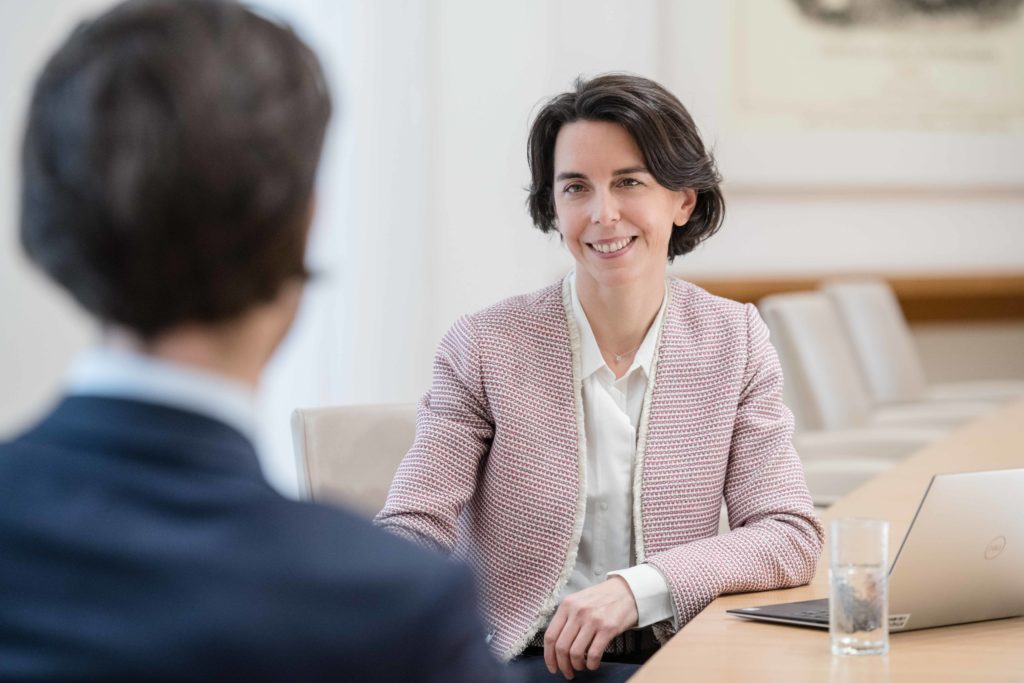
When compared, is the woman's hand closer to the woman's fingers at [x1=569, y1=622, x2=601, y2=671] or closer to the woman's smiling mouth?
the woman's fingers at [x1=569, y1=622, x2=601, y2=671]

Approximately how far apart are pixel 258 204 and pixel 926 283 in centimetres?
538

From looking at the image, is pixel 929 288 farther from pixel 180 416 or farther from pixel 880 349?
pixel 180 416

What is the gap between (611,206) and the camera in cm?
188

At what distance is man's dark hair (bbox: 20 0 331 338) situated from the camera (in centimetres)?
65

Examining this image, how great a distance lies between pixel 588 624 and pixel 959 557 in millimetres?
436

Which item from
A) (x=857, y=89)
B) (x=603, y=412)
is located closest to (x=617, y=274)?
(x=603, y=412)

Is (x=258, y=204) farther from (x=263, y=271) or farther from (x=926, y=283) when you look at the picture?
(x=926, y=283)

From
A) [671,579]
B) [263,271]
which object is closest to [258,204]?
[263,271]

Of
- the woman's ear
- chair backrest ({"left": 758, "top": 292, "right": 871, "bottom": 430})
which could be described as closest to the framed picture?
chair backrest ({"left": 758, "top": 292, "right": 871, "bottom": 430})

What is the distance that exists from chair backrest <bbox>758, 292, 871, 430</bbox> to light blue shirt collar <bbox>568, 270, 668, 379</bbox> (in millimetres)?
2035

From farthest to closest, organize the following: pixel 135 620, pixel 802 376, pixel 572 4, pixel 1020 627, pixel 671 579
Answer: pixel 572 4, pixel 802 376, pixel 671 579, pixel 1020 627, pixel 135 620

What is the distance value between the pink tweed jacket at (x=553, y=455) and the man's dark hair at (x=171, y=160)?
1056 millimetres

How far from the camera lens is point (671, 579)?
1594mm

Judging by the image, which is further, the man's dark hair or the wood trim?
the wood trim
